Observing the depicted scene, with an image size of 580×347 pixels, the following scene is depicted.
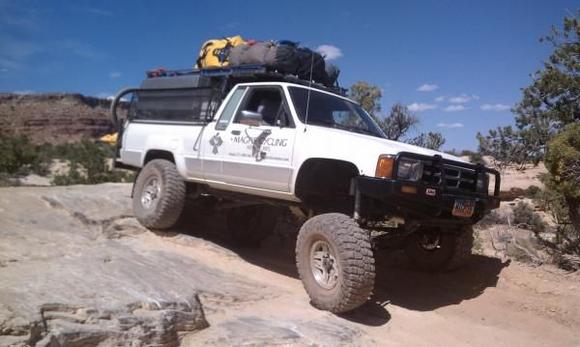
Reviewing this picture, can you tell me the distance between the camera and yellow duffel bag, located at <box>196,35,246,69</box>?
21.7ft

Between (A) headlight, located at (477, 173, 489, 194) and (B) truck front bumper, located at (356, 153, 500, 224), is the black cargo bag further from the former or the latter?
(A) headlight, located at (477, 173, 489, 194)

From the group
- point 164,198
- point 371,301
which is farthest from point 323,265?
point 164,198

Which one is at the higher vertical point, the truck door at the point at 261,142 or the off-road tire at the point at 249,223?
the truck door at the point at 261,142

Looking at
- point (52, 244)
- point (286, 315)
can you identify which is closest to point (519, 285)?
point (286, 315)

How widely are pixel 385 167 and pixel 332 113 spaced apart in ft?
4.84

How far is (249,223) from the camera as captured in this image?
7.26 m

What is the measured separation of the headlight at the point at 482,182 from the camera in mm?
4965

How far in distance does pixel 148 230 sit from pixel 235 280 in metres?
1.92

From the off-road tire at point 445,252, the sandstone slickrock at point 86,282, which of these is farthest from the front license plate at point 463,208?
the sandstone slickrock at point 86,282

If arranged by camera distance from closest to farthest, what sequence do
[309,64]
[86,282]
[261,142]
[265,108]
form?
[86,282], [261,142], [265,108], [309,64]

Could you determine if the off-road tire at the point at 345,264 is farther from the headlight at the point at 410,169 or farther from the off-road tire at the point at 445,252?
the off-road tire at the point at 445,252

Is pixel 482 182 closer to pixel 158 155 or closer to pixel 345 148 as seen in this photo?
pixel 345 148

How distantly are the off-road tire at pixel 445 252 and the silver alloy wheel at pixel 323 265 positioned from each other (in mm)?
1253

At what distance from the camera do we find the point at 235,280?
519 cm
